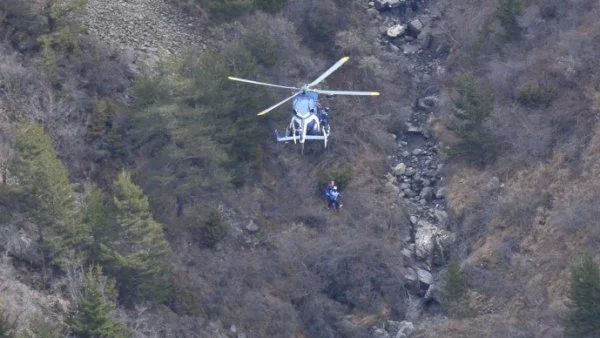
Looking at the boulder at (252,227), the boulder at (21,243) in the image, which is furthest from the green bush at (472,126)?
the boulder at (21,243)

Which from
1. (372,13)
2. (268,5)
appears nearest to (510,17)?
(372,13)

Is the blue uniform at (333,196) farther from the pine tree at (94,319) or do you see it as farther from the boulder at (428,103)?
the pine tree at (94,319)

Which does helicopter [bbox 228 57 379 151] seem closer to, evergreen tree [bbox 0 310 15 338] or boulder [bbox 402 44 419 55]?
boulder [bbox 402 44 419 55]

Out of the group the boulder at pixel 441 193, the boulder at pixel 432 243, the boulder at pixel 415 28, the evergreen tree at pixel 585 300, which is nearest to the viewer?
the evergreen tree at pixel 585 300

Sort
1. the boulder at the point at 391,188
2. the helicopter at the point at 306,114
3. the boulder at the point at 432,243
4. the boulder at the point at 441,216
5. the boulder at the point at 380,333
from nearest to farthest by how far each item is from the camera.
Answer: the boulder at the point at 380,333, the helicopter at the point at 306,114, the boulder at the point at 432,243, the boulder at the point at 441,216, the boulder at the point at 391,188

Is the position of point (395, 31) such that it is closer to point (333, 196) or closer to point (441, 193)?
point (441, 193)

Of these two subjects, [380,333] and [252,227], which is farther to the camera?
[252,227]

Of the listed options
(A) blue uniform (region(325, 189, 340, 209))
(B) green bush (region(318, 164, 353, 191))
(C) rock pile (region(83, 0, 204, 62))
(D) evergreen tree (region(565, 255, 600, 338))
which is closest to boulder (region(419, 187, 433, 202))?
(B) green bush (region(318, 164, 353, 191))
